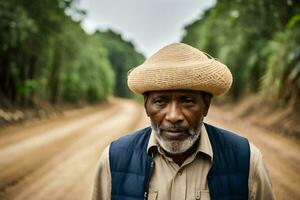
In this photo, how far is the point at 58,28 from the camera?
20.1m

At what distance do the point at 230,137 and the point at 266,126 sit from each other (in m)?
15.0

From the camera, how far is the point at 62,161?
10367 millimetres

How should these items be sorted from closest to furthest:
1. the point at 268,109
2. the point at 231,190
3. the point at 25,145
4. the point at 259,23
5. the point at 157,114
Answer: the point at 231,190 → the point at 157,114 → the point at 25,145 → the point at 268,109 → the point at 259,23

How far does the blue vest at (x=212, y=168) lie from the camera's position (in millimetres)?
2510

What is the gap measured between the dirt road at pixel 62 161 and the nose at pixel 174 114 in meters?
4.83

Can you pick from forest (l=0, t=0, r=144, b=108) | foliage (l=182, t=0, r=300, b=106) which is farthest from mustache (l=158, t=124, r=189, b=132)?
forest (l=0, t=0, r=144, b=108)

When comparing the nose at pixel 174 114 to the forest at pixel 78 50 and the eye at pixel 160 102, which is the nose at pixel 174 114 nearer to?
the eye at pixel 160 102

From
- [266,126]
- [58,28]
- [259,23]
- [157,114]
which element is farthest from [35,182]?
[259,23]

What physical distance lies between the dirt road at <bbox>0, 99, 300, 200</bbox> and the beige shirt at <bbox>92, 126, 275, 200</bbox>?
461 centimetres

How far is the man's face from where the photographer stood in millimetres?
2635

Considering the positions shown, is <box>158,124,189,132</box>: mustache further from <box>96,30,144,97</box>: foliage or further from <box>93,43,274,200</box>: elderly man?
<box>96,30,144,97</box>: foliage

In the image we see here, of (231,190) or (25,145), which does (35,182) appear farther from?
(231,190)

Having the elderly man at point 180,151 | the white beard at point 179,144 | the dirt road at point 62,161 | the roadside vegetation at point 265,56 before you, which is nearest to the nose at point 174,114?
the elderly man at point 180,151

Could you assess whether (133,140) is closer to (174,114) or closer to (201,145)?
(174,114)
